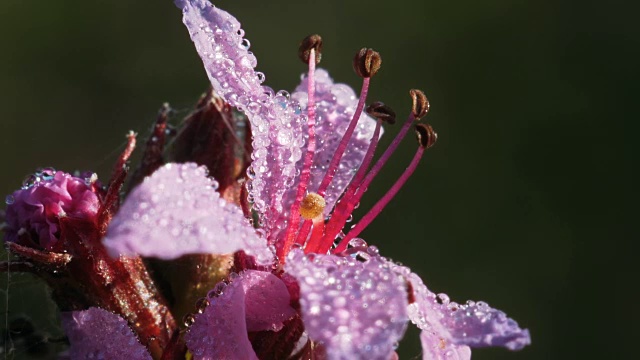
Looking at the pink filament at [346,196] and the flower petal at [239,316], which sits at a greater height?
the pink filament at [346,196]

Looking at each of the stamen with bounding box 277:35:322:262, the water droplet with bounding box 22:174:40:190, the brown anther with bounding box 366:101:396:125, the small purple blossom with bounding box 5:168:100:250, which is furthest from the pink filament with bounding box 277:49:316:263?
the water droplet with bounding box 22:174:40:190

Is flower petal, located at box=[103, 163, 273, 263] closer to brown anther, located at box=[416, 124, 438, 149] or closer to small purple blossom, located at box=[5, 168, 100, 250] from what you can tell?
small purple blossom, located at box=[5, 168, 100, 250]

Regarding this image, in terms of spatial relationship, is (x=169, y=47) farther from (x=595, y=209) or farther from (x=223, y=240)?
(x=223, y=240)

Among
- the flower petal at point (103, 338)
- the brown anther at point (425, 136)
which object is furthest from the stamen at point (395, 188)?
the flower petal at point (103, 338)

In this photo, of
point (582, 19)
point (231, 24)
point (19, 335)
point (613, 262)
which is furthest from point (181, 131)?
point (582, 19)

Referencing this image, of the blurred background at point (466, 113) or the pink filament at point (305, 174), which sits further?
the blurred background at point (466, 113)

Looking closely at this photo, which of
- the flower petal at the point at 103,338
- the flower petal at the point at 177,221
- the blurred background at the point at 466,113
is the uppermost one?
the flower petal at the point at 177,221

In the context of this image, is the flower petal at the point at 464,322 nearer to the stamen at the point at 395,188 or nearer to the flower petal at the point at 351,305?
the flower petal at the point at 351,305
